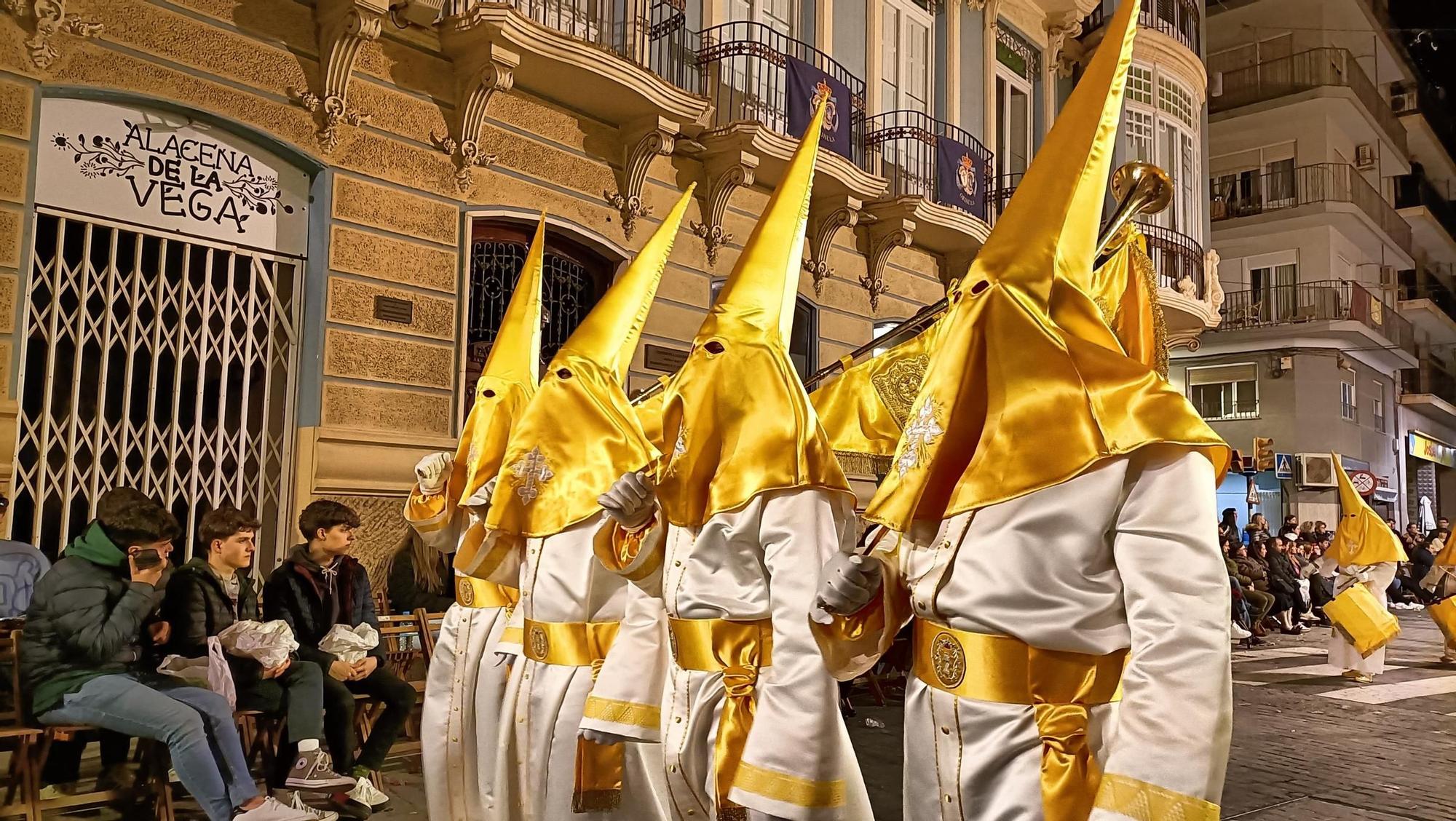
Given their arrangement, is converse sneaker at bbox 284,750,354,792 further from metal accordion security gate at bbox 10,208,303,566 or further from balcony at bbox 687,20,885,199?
balcony at bbox 687,20,885,199

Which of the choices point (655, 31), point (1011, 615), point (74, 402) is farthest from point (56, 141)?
point (1011, 615)

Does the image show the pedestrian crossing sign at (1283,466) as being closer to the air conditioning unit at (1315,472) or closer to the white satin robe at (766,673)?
the air conditioning unit at (1315,472)

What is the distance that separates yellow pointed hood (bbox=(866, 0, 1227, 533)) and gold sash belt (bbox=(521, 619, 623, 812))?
144cm

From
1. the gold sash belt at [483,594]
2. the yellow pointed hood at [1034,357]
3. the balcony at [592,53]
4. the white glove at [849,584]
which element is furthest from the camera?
the balcony at [592,53]

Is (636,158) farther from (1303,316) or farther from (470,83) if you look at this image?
(1303,316)

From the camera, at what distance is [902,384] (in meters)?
6.28

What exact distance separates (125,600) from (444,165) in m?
4.83

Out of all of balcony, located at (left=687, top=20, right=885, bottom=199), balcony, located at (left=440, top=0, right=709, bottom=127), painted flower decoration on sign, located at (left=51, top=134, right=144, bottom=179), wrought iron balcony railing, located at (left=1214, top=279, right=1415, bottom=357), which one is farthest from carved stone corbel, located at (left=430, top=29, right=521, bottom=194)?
wrought iron balcony railing, located at (left=1214, top=279, right=1415, bottom=357)

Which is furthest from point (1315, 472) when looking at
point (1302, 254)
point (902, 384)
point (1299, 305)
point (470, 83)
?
point (470, 83)

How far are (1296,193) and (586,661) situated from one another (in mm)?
27075

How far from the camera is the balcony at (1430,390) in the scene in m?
31.0

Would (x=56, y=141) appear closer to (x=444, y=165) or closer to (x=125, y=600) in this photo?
(x=444, y=165)

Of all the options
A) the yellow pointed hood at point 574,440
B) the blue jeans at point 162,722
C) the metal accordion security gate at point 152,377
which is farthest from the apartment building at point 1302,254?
the blue jeans at point 162,722

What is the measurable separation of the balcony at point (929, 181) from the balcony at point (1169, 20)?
4427 mm
